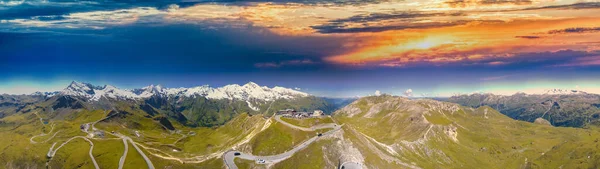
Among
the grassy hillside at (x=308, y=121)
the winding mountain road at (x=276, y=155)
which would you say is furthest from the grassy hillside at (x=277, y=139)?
the grassy hillside at (x=308, y=121)

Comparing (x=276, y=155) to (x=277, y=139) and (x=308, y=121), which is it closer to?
(x=277, y=139)

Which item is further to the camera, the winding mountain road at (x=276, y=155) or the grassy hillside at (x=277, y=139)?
the grassy hillside at (x=277, y=139)

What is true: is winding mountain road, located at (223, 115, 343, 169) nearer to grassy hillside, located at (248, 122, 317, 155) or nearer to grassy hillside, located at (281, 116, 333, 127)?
grassy hillside, located at (248, 122, 317, 155)

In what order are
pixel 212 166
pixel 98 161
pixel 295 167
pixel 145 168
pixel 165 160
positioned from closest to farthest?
pixel 295 167, pixel 212 166, pixel 145 168, pixel 165 160, pixel 98 161

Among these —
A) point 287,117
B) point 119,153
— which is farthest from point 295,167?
point 119,153

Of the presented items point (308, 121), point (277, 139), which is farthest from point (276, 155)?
point (308, 121)

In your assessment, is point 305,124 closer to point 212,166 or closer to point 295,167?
point 295,167

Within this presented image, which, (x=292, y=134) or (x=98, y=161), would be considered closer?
(x=292, y=134)

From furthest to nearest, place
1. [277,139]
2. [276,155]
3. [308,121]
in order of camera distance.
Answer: [308,121]
[277,139]
[276,155]

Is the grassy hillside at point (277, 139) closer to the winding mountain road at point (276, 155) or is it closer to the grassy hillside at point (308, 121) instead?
the winding mountain road at point (276, 155)

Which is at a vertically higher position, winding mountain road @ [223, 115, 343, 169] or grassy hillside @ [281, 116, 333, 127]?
grassy hillside @ [281, 116, 333, 127]

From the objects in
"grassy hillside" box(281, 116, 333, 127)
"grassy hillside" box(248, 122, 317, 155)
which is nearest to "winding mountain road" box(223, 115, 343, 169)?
"grassy hillside" box(248, 122, 317, 155)
